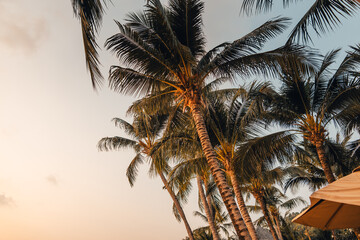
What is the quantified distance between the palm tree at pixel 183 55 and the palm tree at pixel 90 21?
10.1 ft

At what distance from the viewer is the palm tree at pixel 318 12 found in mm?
3445

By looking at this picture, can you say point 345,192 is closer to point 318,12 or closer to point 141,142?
point 318,12

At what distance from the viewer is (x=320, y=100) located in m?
8.84

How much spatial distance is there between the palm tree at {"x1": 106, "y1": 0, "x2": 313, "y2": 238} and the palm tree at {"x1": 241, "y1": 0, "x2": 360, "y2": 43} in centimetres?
249

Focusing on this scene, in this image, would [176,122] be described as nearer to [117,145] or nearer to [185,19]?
[185,19]

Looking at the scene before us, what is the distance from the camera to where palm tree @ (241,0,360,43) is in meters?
3.44

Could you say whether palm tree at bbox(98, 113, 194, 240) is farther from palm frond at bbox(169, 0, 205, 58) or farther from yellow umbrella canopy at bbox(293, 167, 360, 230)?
yellow umbrella canopy at bbox(293, 167, 360, 230)

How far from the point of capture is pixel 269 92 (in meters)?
9.16

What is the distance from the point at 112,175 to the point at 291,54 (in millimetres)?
18503

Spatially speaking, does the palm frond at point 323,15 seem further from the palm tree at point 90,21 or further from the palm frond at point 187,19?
the palm frond at point 187,19

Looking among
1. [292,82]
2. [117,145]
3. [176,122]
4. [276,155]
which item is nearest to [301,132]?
[276,155]

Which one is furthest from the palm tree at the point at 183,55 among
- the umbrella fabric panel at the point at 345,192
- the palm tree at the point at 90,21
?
the umbrella fabric panel at the point at 345,192

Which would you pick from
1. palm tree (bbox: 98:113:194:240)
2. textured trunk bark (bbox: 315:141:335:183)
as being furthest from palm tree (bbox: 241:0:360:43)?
palm tree (bbox: 98:113:194:240)

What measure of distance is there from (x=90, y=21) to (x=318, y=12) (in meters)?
3.59
